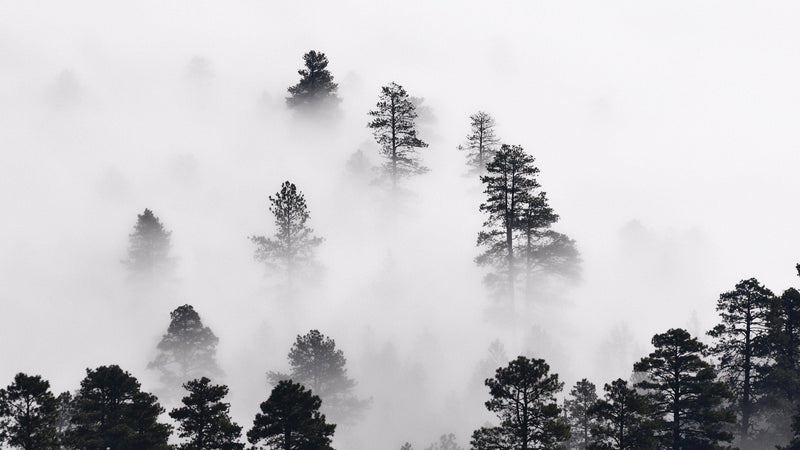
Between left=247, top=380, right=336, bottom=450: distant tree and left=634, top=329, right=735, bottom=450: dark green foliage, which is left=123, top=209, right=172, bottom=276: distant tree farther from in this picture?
left=634, top=329, right=735, bottom=450: dark green foliage

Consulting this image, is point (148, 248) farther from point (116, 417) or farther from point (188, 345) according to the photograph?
point (116, 417)

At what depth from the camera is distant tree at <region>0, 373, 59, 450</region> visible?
803 inches

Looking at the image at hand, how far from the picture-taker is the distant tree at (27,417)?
20406 millimetres

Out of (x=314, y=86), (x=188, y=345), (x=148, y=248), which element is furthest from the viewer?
(x=314, y=86)

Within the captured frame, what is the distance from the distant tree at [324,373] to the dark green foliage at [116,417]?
16.9m

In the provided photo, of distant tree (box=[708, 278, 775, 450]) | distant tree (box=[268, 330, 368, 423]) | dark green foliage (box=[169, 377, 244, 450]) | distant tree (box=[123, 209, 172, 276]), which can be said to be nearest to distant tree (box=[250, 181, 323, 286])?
distant tree (box=[123, 209, 172, 276])

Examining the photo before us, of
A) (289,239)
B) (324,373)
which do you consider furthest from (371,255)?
(324,373)

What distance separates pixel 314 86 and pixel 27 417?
182 feet

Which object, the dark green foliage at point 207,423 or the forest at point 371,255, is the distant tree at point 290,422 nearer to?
the forest at point 371,255

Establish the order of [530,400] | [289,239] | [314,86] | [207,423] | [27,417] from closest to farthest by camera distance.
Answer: [27,417], [530,400], [207,423], [289,239], [314,86]

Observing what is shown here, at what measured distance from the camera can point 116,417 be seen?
2267 centimetres

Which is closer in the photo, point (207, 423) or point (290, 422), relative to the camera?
point (290, 422)

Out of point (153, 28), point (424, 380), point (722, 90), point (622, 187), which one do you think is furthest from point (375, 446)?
point (722, 90)

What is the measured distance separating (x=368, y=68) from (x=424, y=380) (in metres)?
66.0
